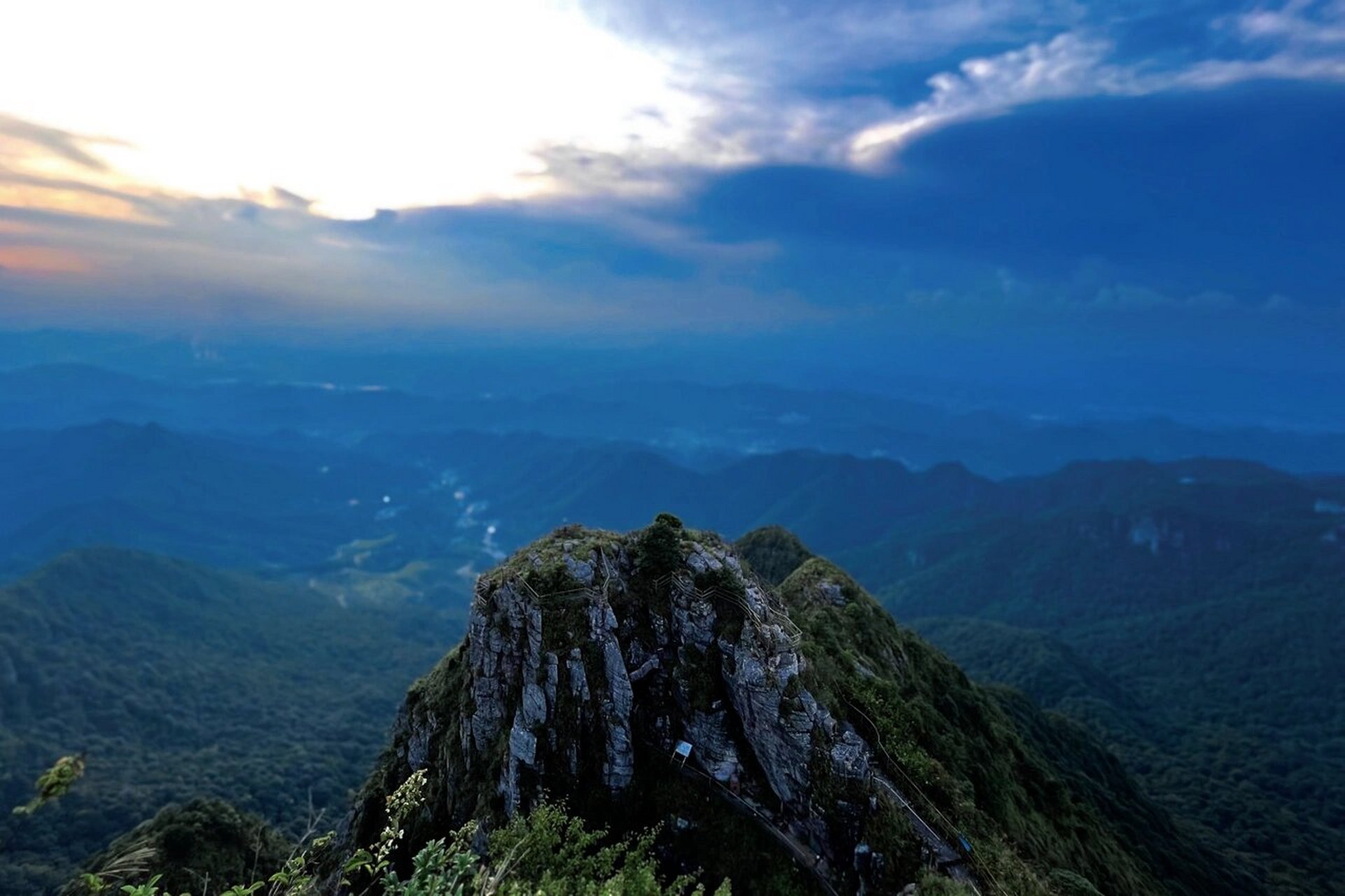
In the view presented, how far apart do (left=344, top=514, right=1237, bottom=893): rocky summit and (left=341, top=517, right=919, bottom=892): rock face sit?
0.44 ft

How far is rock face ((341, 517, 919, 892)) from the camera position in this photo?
47.5 m

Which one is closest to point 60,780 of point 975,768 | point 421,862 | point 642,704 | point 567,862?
point 421,862

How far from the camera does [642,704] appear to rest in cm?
5238

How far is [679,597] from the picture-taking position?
5441cm

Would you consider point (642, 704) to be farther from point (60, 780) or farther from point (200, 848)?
point (200, 848)

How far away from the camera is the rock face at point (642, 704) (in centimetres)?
4747

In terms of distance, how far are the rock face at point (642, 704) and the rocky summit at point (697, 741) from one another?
0.44 ft

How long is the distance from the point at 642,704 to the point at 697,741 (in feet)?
16.5

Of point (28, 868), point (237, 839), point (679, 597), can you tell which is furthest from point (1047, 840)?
point (28, 868)

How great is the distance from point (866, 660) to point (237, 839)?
3099 inches

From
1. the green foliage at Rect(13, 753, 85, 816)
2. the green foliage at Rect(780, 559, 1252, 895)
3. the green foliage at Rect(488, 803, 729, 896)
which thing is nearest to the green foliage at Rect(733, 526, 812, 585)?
the green foliage at Rect(780, 559, 1252, 895)

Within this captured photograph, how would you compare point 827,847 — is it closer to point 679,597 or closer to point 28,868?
point 679,597

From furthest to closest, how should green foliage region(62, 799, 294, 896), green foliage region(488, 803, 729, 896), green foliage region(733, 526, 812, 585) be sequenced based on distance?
green foliage region(733, 526, 812, 585) < green foliage region(62, 799, 294, 896) < green foliage region(488, 803, 729, 896)

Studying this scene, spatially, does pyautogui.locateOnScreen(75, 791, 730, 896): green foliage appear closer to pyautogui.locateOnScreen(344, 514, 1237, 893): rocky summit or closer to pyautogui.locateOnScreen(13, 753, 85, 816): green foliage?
pyautogui.locateOnScreen(13, 753, 85, 816): green foliage
